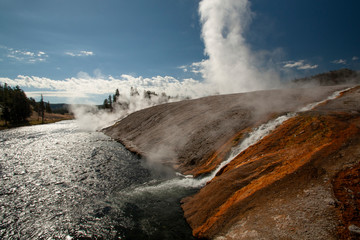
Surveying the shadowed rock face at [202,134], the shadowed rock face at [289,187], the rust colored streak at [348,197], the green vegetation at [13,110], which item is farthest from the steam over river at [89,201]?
the green vegetation at [13,110]

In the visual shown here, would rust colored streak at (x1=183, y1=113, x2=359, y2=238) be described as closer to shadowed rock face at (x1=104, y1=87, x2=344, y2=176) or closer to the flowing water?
the flowing water

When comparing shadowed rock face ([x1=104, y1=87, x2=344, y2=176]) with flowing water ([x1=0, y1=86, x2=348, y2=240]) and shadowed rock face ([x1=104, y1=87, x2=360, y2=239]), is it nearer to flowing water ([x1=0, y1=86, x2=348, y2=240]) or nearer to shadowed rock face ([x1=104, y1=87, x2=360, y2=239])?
shadowed rock face ([x1=104, y1=87, x2=360, y2=239])

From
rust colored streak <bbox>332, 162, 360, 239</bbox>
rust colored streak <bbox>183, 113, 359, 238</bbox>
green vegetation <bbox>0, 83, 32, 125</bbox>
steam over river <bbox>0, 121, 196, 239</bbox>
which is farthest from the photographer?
green vegetation <bbox>0, 83, 32, 125</bbox>

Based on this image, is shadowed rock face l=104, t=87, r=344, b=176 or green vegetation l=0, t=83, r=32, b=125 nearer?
shadowed rock face l=104, t=87, r=344, b=176

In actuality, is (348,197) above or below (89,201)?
above

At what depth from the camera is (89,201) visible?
11.2 metres

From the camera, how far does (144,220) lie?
30.0ft

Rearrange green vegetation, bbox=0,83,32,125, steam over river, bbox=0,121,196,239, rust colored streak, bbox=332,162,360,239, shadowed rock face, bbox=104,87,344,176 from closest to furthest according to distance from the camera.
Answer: rust colored streak, bbox=332,162,360,239 → steam over river, bbox=0,121,196,239 → shadowed rock face, bbox=104,87,344,176 → green vegetation, bbox=0,83,32,125

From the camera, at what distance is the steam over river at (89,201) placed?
8430mm

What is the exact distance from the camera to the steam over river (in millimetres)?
8430

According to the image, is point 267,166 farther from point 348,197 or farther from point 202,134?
point 202,134

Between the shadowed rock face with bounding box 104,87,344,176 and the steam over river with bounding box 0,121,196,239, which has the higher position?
the shadowed rock face with bounding box 104,87,344,176

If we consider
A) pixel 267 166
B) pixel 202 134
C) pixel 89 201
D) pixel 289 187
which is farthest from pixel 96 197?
pixel 202 134

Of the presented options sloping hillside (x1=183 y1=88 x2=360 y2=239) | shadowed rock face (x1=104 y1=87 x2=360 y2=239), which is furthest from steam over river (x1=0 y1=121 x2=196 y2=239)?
sloping hillside (x1=183 y1=88 x2=360 y2=239)
